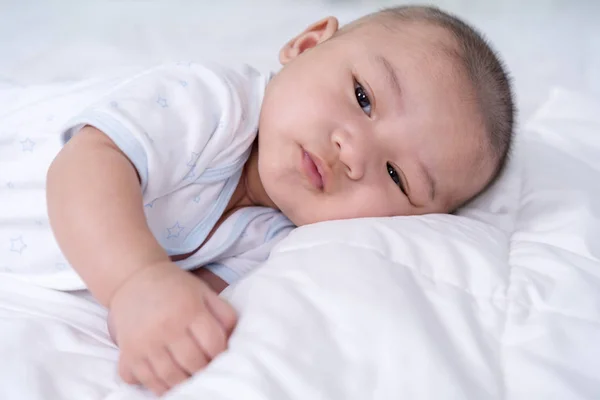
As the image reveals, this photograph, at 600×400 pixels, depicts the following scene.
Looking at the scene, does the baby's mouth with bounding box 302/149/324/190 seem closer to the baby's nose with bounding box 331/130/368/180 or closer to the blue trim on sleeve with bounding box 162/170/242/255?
the baby's nose with bounding box 331/130/368/180

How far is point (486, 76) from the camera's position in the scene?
944 millimetres

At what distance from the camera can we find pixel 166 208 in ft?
3.00

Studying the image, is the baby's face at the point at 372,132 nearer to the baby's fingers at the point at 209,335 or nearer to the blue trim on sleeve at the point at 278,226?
the blue trim on sleeve at the point at 278,226

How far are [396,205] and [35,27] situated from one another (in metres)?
1.20

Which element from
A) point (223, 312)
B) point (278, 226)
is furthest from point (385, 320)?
point (278, 226)

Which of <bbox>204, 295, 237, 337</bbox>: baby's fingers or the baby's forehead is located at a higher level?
the baby's forehead

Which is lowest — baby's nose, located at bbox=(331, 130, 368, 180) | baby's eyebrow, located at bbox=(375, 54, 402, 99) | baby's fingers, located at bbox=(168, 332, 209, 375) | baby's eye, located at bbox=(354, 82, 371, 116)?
baby's fingers, located at bbox=(168, 332, 209, 375)

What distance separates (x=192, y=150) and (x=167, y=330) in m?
0.32

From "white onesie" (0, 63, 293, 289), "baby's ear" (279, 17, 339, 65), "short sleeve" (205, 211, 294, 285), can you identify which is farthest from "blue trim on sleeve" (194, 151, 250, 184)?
"baby's ear" (279, 17, 339, 65)

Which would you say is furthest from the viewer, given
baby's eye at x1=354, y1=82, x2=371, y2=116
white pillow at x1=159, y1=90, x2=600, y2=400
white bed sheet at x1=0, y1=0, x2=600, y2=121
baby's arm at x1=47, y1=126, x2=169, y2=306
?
white bed sheet at x1=0, y1=0, x2=600, y2=121

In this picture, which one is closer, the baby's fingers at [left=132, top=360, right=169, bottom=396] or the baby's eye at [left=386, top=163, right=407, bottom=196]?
the baby's fingers at [left=132, top=360, right=169, bottom=396]

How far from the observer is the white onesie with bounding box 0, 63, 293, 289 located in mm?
820

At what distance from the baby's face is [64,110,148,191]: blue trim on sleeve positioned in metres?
0.20

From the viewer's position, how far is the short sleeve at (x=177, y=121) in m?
0.81
